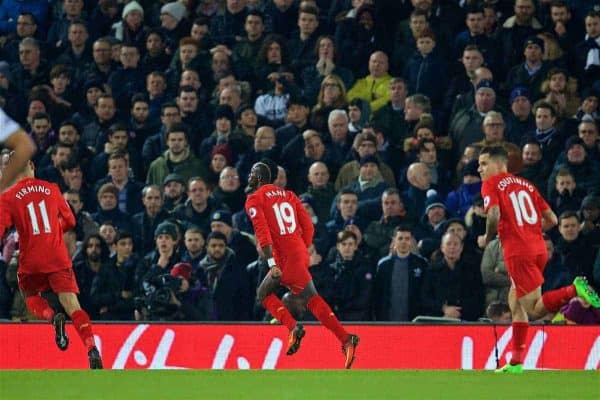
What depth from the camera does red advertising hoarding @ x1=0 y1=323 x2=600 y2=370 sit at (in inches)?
568

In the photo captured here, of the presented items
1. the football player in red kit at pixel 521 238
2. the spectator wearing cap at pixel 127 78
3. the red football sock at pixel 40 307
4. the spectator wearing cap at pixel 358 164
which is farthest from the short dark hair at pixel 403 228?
the spectator wearing cap at pixel 127 78

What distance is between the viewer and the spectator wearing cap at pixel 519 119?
16844mm

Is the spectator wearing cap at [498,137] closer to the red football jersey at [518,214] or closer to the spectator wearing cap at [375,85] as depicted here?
the spectator wearing cap at [375,85]

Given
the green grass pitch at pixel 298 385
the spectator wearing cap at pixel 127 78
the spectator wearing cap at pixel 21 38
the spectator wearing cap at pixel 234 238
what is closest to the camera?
the green grass pitch at pixel 298 385

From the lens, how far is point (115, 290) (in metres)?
15.8

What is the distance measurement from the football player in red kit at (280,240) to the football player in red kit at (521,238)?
5.93ft

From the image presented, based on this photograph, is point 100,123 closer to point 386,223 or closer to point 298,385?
point 386,223

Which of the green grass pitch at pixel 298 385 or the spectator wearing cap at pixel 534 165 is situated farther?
the spectator wearing cap at pixel 534 165

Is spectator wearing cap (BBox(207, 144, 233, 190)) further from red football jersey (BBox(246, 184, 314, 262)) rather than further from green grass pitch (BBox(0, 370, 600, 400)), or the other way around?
green grass pitch (BBox(0, 370, 600, 400))

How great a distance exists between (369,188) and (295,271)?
293 centimetres

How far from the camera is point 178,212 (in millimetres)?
16609

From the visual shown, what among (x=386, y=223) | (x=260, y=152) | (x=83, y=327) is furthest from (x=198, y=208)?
(x=83, y=327)

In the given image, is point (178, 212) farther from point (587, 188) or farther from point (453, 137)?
point (587, 188)

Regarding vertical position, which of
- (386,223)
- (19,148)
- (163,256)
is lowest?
(163,256)
